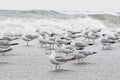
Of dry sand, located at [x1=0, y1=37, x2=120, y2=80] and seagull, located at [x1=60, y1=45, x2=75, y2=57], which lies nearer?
dry sand, located at [x1=0, y1=37, x2=120, y2=80]

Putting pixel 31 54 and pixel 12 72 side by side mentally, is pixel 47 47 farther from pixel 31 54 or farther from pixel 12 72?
pixel 12 72

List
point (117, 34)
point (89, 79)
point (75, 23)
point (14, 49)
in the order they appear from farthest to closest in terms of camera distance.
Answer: point (75, 23), point (117, 34), point (14, 49), point (89, 79)

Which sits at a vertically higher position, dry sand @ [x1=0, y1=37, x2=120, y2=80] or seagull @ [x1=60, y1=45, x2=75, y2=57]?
seagull @ [x1=60, y1=45, x2=75, y2=57]

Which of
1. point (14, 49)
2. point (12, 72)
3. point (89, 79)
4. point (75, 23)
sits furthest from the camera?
point (75, 23)

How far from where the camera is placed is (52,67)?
12211mm

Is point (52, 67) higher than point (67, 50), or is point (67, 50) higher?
point (67, 50)

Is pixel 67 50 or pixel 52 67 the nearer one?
pixel 52 67

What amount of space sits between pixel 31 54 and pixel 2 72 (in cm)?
407

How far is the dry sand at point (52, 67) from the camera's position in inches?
419

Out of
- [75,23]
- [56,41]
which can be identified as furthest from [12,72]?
[75,23]

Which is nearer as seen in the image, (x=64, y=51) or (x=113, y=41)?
(x=64, y=51)

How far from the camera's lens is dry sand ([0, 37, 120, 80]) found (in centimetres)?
1063

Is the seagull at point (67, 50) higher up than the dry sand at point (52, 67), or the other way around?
the seagull at point (67, 50)

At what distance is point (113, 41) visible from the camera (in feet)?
56.5
